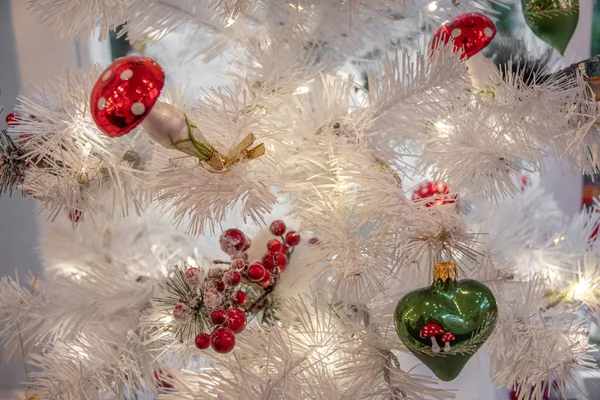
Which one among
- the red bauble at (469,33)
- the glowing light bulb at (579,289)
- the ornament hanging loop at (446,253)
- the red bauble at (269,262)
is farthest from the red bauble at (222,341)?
the glowing light bulb at (579,289)

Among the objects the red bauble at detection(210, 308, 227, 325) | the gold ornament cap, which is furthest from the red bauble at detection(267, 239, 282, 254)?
the gold ornament cap

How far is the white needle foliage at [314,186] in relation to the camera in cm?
47

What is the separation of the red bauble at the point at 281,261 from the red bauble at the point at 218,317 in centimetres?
11

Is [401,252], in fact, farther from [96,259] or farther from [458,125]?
[96,259]

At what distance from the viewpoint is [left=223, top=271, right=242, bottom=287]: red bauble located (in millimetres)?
532

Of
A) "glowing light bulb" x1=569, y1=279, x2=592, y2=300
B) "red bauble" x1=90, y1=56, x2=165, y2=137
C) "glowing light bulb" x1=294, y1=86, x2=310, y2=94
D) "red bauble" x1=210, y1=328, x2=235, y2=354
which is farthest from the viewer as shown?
"glowing light bulb" x1=569, y1=279, x2=592, y2=300

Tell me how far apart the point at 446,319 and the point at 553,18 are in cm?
36

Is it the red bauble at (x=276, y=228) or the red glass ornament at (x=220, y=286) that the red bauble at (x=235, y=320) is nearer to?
the red glass ornament at (x=220, y=286)

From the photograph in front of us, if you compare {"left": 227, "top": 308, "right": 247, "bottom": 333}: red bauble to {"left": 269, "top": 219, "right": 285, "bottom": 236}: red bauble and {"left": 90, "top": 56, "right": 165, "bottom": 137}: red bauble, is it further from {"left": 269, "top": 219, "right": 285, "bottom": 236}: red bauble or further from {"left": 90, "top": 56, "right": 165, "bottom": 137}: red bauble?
{"left": 90, "top": 56, "right": 165, "bottom": 137}: red bauble

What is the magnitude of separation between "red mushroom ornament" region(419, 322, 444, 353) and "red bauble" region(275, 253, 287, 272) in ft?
0.72

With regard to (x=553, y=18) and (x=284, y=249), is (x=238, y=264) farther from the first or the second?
(x=553, y=18)

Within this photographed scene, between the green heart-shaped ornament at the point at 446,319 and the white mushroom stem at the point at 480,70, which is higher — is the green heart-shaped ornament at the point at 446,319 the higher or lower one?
the lower one

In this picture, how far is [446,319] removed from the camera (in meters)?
0.44

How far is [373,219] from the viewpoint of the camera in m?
0.47
